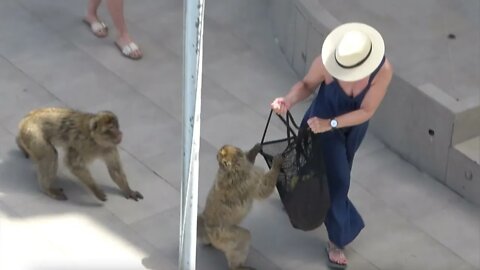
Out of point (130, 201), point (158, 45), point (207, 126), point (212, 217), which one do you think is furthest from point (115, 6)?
point (212, 217)

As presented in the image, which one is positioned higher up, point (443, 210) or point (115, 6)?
point (115, 6)

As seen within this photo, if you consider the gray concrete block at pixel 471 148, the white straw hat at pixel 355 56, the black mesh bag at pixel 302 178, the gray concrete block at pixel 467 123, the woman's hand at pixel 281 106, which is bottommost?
the gray concrete block at pixel 471 148

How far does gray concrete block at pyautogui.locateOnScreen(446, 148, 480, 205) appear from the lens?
949 centimetres

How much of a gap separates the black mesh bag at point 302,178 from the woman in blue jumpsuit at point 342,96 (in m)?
0.08

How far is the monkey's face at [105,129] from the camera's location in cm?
895

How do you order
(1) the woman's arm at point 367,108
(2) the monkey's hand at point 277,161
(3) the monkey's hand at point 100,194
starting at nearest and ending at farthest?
(1) the woman's arm at point 367,108
(2) the monkey's hand at point 277,161
(3) the monkey's hand at point 100,194

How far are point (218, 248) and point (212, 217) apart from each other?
10.7 inches

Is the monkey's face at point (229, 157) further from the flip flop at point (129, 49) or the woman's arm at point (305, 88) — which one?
the flip flop at point (129, 49)

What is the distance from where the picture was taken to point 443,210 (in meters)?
9.54

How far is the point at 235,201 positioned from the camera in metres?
8.57

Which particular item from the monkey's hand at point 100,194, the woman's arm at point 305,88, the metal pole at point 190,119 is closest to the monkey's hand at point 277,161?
the woman's arm at point 305,88

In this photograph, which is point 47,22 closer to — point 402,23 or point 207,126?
point 207,126

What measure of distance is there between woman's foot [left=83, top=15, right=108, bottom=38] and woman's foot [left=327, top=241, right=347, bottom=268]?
10.2ft

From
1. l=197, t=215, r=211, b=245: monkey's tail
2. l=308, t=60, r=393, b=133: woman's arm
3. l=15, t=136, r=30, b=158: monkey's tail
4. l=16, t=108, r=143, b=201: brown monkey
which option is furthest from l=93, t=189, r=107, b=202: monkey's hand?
l=308, t=60, r=393, b=133: woman's arm
